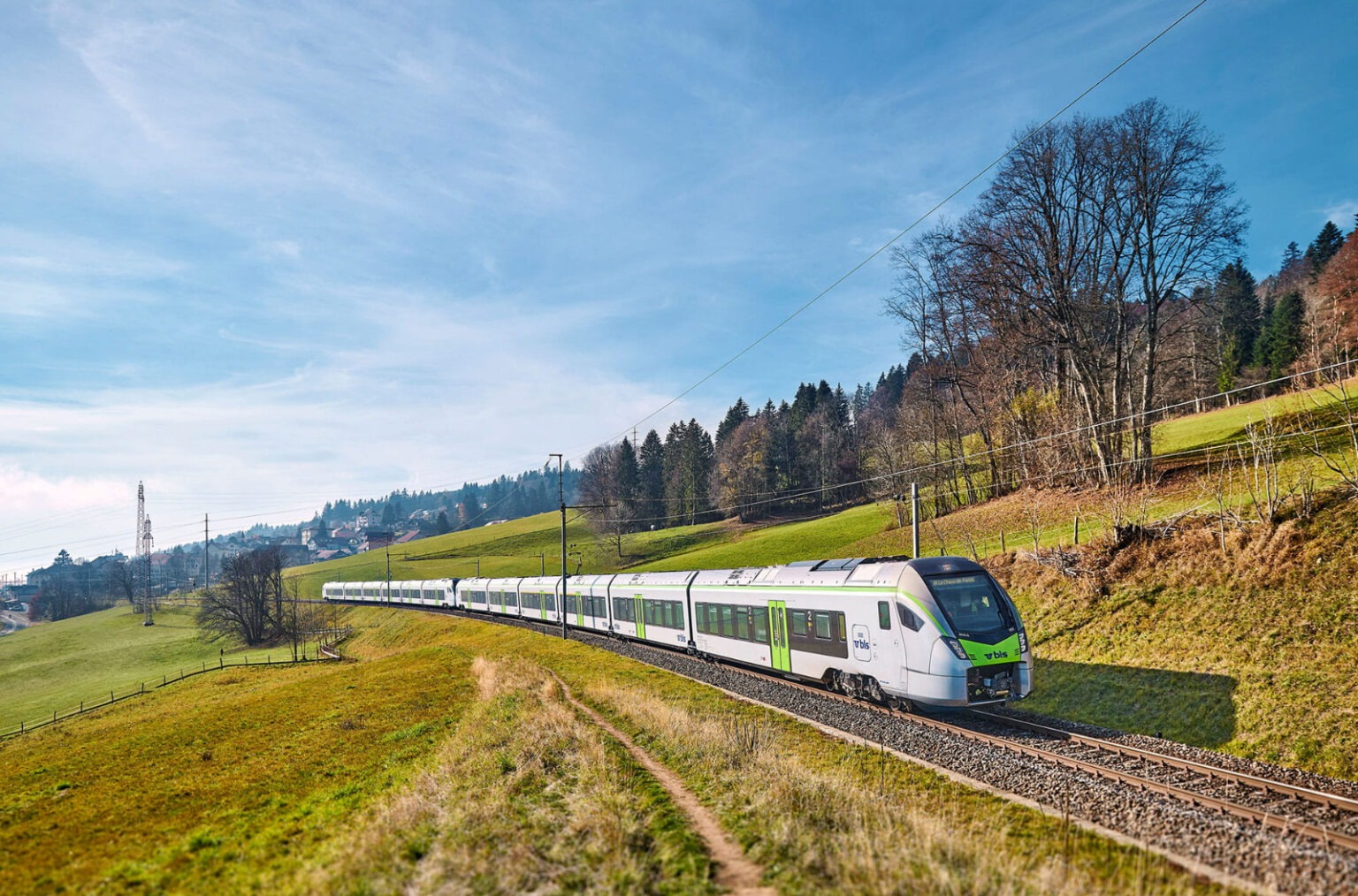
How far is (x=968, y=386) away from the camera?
42188 mm

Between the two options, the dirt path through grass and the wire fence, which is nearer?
the dirt path through grass

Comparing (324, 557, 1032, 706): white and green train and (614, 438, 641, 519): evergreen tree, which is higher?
(614, 438, 641, 519): evergreen tree

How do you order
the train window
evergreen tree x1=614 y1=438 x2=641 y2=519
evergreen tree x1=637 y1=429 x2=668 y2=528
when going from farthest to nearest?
evergreen tree x1=614 y1=438 x2=641 y2=519, evergreen tree x1=637 y1=429 x2=668 y2=528, the train window

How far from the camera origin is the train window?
74.5ft

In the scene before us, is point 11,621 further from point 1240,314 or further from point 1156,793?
point 1240,314

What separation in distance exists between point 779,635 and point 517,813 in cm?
1303

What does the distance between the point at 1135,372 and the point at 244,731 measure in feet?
133

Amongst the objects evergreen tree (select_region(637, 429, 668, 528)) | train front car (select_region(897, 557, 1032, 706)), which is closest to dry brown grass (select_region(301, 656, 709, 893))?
train front car (select_region(897, 557, 1032, 706))

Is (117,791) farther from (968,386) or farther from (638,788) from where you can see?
(968,386)

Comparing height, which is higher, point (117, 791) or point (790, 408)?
point (790, 408)

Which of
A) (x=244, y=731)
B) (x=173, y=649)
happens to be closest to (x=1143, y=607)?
(x=244, y=731)

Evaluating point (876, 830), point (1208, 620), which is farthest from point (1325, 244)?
Result: point (876, 830)

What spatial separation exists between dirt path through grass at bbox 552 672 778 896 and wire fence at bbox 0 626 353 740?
140 ft

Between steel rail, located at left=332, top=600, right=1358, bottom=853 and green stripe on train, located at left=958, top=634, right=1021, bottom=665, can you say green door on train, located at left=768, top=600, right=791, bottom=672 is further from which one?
green stripe on train, located at left=958, top=634, right=1021, bottom=665
